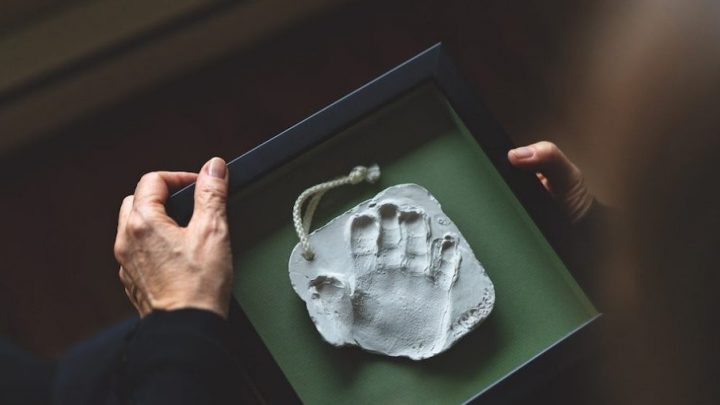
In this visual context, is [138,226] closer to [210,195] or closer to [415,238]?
[210,195]

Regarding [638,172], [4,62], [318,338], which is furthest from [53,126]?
[638,172]

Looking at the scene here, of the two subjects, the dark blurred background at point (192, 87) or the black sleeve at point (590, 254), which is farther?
the dark blurred background at point (192, 87)

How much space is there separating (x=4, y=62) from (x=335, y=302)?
515 mm

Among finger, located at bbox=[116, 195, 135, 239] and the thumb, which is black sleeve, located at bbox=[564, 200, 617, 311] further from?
finger, located at bbox=[116, 195, 135, 239]

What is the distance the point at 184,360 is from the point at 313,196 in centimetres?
18

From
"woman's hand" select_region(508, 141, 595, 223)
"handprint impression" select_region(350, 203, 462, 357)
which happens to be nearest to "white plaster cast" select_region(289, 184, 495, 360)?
"handprint impression" select_region(350, 203, 462, 357)

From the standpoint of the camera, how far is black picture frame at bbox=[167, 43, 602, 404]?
619 millimetres

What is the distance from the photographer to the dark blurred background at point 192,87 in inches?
34.1

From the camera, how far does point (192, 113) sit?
39.1 inches

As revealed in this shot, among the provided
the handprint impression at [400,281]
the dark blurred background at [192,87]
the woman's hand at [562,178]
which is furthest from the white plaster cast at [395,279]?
the dark blurred background at [192,87]

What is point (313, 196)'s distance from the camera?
65cm

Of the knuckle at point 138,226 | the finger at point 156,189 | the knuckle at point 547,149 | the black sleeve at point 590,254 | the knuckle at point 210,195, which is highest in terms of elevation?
the finger at point 156,189

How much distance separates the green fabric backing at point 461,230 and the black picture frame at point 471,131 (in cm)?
1

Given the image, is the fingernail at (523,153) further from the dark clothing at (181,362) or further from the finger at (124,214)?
the finger at (124,214)
